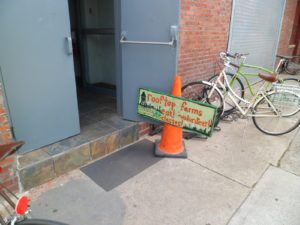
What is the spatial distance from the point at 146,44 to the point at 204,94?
4.89 feet

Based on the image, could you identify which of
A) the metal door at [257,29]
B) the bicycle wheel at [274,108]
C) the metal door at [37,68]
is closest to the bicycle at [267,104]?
the bicycle wheel at [274,108]

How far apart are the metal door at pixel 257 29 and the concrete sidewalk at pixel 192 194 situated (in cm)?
294

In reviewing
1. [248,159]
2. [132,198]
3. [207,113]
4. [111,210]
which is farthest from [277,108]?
[111,210]

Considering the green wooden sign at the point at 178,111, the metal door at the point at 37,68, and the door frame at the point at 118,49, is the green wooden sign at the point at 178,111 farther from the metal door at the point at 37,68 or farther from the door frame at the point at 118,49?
the metal door at the point at 37,68

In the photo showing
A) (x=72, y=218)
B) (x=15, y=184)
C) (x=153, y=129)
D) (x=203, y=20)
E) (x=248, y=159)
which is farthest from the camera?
(x=203, y=20)

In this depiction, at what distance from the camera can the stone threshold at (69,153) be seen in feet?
7.30

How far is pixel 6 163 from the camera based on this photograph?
6.80ft

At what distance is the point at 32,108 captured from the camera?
2.30 meters

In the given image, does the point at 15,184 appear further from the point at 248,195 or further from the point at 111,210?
the point at 248,195

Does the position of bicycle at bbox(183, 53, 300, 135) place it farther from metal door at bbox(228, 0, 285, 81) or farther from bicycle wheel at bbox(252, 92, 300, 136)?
metal door at bbox(228, 0, 285, 81)

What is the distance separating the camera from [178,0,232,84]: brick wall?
3418mm

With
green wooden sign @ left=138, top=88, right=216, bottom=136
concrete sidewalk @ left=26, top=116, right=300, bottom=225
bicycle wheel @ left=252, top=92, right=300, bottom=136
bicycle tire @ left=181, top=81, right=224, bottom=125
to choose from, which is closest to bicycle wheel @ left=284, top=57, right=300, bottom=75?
bicycle wheel @ left=252, top=92, right=300, bottom=136

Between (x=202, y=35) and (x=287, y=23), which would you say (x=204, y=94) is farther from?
(x=287, y=23)

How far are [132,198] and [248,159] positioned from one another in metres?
1.57
